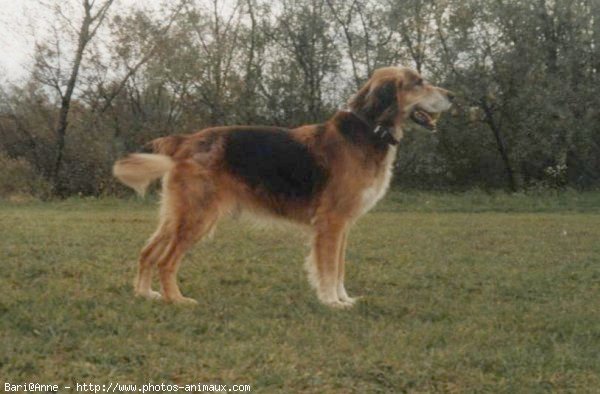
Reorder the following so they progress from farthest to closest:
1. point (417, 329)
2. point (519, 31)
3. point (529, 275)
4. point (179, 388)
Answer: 1. point (519, 31)
2. point (529, 275)
3. point (417, 329)
4. point (179, 388)

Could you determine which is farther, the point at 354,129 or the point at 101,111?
the point at 101,111

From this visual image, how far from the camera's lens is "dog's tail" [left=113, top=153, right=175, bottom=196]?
21.1 feet

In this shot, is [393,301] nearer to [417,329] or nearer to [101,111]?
[417,329]

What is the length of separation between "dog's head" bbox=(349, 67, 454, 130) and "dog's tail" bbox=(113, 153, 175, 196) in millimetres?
1829

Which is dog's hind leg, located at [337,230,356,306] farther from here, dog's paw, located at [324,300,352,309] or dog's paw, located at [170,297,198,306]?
dog's paw, located at [170,297,198,306]

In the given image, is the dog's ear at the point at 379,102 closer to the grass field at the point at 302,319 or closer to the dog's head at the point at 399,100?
the dog's head at the point at 399,100

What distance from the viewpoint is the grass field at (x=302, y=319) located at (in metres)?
4.04

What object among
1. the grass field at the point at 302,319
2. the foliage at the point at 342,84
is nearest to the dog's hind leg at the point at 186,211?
the grass field at the point at 302,319

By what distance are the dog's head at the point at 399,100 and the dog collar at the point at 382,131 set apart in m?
0.03

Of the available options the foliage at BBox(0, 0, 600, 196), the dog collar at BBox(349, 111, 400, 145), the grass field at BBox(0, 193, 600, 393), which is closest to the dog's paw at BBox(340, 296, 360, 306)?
the grass field at BBox(0, 193, 600, 393)

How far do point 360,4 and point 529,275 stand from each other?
20957mm

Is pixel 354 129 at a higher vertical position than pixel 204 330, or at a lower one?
higher

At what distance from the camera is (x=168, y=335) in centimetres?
475

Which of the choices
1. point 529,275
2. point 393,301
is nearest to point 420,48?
point 529,275
